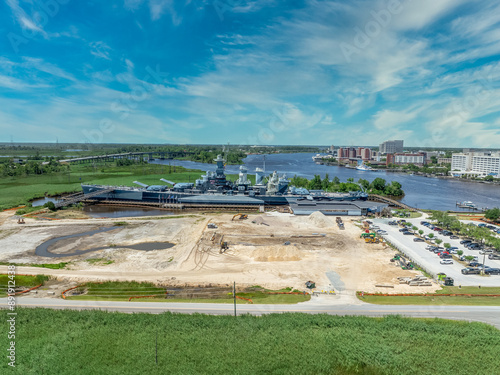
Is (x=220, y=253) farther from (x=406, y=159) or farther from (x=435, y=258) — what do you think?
(x=406, y=159)

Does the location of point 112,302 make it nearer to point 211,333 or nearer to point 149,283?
point 149,283

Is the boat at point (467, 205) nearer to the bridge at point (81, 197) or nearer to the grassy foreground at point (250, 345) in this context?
the grassy foreground at point (250, 345)

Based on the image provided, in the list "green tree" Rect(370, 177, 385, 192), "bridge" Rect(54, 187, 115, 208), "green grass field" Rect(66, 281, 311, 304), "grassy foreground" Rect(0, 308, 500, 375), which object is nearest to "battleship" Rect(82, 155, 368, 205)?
"bridge" Rect(54, 187, 115, 208)

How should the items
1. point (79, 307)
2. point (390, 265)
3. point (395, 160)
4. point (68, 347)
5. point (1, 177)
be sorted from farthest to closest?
point (395, 160), point (1, 177), point (390, 265), point (79, 307), point (68, 347)

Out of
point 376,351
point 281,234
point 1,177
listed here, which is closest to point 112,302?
point 376,351

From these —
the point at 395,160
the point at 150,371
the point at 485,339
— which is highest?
the point at 395,160

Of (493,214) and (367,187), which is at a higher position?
(367,187)

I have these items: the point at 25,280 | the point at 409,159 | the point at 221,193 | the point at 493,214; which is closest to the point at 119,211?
the point at 221,193
